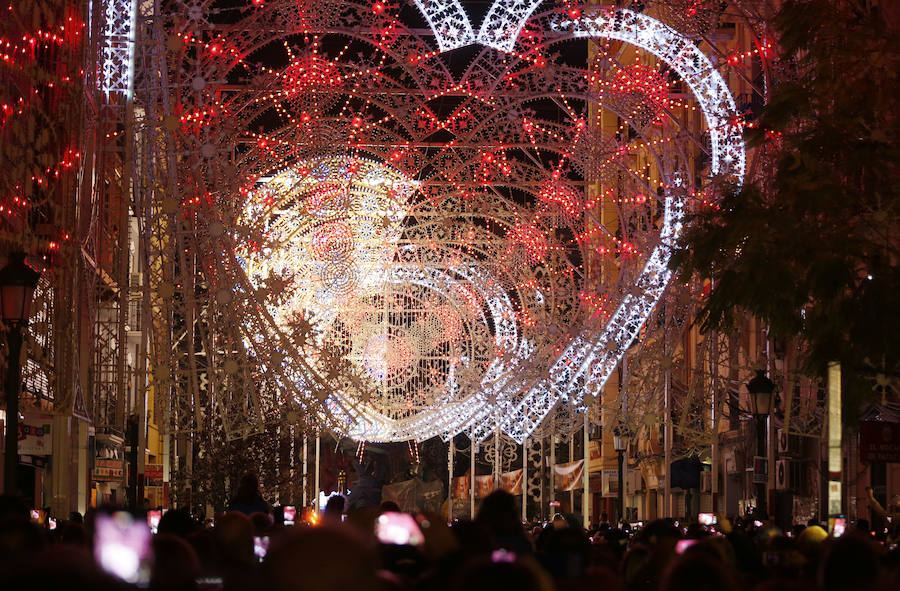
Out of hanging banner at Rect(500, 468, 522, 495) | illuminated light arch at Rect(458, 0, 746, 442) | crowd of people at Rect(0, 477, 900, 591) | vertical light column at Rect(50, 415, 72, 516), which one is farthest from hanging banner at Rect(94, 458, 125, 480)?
hanging banner at Rect(500, 468, 522, 495)

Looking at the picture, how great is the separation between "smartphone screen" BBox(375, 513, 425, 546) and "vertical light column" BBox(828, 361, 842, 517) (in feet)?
17.6

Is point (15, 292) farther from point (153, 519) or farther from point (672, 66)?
point (672, 66)

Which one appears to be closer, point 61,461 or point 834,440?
point 834,440

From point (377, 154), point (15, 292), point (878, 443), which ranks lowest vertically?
point (878, 443)

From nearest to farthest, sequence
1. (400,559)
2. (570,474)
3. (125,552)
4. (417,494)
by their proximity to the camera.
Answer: (125,552) < (400,559) < (570,474) < (417,494)

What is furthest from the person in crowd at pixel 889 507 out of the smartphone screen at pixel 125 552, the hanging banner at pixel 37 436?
the smartphone screen at pixel 125 552

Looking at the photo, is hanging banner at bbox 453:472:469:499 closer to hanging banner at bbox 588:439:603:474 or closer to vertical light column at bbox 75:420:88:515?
hanging banner at bbox 588:439:603:474

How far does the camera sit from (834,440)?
1255 cm

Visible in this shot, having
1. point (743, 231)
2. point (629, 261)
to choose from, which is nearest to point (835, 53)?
point (743, 231)

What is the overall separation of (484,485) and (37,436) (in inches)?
1784

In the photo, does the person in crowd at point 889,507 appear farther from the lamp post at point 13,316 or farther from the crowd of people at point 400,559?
the lamp post at point 13,316

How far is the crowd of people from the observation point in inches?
184

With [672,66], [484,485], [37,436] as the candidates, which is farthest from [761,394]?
[484,485]

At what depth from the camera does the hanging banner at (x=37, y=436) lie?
26688 millimetres
